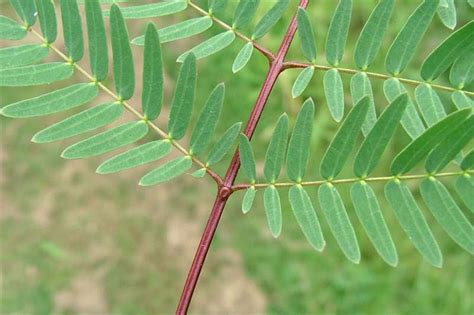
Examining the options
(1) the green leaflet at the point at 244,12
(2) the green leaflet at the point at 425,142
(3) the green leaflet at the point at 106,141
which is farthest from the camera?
(1) the green leaflet at the point at 244,12

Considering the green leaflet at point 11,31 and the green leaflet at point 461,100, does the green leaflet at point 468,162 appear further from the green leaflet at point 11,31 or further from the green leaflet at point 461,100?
the green leaflet at point 11,31

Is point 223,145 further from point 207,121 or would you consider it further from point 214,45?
point 214,45

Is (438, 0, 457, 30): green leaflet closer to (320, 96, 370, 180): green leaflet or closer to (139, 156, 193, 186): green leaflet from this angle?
(320, 96, 370, 180): green leaflet

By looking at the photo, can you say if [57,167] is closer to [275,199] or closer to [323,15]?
[323,15]

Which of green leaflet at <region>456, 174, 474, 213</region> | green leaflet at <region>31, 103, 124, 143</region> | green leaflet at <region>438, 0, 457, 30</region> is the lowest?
green leaflet at <region>456, 174, 474, 213</region>

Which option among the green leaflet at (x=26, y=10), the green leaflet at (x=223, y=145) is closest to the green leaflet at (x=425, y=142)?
the green leaflet at (x=223, y=145)

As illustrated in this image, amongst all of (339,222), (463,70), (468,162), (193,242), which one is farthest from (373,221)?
(193,242)

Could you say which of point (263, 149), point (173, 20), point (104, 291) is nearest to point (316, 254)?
point (263, 149)

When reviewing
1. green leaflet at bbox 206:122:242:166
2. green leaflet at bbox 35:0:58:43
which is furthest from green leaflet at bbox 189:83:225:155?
green leaflet at bbox 35:0:58:43
